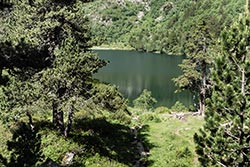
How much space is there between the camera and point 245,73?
1980 cm

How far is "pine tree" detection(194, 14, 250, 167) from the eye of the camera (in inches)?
777

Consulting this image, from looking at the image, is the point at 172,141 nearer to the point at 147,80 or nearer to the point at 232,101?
the point at 232,101

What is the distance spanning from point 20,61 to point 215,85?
1031 centimetres

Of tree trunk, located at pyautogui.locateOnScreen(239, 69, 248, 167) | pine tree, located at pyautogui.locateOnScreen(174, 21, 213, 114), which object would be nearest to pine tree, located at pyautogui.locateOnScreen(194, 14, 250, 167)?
tree trunk, located at pyautogui.locateOnScreen(239, 69, 248, 167)

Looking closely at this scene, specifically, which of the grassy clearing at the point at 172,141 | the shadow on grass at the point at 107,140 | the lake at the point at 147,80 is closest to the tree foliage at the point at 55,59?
the shadow on grass at the point at 107,140

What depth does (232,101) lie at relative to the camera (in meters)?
20.0

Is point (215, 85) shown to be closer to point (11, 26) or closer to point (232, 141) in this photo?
point (232, 141)

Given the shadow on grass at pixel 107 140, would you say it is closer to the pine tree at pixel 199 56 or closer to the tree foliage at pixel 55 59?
the tree foliage at pixel 55 59

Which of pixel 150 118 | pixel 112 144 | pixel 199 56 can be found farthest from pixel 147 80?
pixel 112 144

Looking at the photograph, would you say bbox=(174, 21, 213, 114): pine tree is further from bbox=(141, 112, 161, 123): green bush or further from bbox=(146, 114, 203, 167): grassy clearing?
bbox=(141, 112, 161, 123): green bush

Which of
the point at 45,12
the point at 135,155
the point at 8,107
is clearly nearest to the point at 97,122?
the point at 135,155

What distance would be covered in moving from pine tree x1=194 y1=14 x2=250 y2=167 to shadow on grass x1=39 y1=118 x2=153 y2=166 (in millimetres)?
11302

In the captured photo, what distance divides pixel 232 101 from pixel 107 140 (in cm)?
1703

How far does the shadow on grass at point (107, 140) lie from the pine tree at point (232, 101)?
11.3 metres
